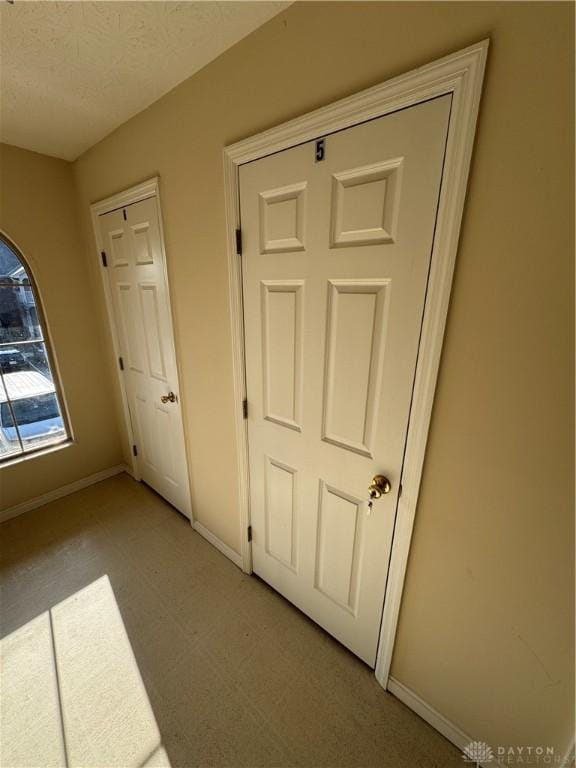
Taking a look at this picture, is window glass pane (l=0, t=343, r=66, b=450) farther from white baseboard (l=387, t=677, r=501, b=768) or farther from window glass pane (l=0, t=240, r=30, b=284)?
white baseboard (l=387, t=677, r=501, b=768)

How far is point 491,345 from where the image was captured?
810 mm

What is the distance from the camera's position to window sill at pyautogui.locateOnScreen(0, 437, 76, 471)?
89.9 inches

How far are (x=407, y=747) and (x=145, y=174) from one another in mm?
2827

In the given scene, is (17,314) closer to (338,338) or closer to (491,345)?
(338,338)

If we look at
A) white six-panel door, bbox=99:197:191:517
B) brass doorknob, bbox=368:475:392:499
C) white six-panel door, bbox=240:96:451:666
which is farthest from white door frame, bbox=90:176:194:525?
brass doorknob, bbox=368:475:392:499

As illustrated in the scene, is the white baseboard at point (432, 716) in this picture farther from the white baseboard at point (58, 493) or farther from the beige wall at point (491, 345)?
the white baseboard at point (58, 493)

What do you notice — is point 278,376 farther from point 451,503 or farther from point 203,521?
point 203,521

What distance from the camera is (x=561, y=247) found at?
68 cm

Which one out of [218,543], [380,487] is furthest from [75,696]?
[380,487]

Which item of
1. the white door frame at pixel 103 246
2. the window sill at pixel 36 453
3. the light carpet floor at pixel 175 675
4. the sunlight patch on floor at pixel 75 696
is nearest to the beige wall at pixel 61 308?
the window sill at pixel 36 453

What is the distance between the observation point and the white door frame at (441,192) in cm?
72

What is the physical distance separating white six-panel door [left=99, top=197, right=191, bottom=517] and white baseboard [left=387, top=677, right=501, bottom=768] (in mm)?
1531

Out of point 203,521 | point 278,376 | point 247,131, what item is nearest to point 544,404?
point 278,376

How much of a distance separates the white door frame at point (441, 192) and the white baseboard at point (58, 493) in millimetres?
2334
